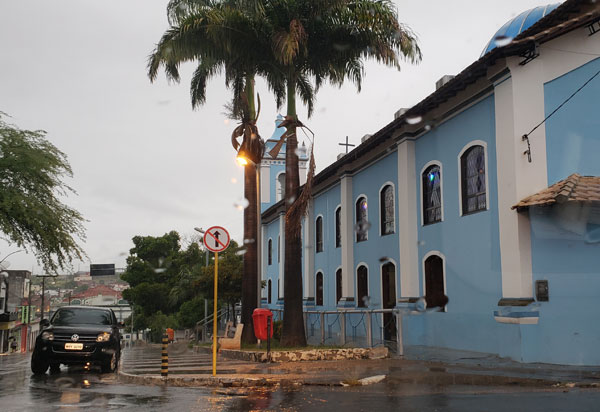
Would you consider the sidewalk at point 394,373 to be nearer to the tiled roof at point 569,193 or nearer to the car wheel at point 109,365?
the car wheel at point 109,365

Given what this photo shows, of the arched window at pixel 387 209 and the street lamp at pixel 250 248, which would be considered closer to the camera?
the street lamp at pixel 250 248

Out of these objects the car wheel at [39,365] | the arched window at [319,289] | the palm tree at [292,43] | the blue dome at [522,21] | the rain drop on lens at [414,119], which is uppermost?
the blue dome at [522,21]

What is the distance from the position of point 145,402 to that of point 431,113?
12325mm

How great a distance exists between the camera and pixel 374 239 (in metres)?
22.2

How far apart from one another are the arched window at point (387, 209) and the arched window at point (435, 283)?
307cm

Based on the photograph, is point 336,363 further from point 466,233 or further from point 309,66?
point 309,66

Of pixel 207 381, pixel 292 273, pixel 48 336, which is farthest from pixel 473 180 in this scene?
pixel 48 336

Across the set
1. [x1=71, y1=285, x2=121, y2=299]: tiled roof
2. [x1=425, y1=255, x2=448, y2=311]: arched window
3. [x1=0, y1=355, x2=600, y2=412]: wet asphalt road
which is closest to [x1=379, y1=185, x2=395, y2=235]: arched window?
[x1=425, y1=255, x2=448, y2=311]: arched window

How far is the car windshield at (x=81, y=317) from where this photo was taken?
14.5 meters

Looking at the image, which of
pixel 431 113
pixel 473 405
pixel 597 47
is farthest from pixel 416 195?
pixel 473 405

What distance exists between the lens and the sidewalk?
9.91 meters

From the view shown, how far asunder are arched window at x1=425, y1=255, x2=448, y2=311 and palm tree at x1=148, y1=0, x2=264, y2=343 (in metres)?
5.21

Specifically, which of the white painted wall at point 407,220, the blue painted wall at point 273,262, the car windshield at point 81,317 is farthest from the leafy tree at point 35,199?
the blue painted wall at point 273,262

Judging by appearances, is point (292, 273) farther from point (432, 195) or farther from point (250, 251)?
point (432, 195)
